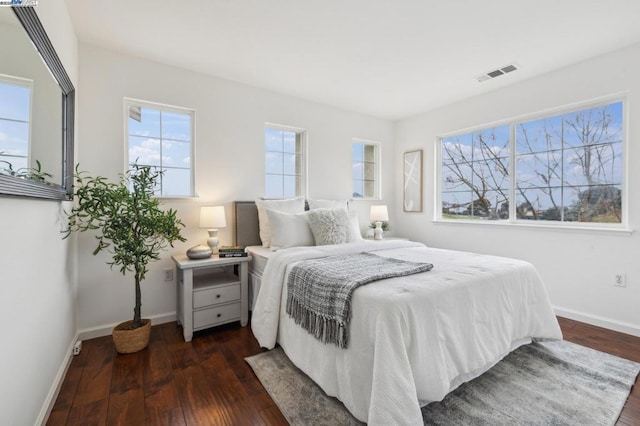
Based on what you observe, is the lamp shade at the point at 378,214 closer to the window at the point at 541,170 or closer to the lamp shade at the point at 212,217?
the window at the point at 541,170

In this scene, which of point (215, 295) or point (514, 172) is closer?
point (215, 295)

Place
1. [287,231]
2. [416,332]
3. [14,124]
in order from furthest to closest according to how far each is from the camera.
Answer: [287,231] < [416,332] < [14,124]

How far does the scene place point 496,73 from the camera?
3088 mm

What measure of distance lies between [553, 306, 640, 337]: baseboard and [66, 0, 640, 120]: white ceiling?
253 centimetres

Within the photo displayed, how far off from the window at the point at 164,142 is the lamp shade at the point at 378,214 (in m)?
2.49

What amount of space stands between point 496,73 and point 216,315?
381cm

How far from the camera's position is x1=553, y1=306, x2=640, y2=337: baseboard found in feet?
8.43

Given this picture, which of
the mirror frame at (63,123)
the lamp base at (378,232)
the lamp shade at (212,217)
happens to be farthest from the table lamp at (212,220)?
the lamp base at (378,232)

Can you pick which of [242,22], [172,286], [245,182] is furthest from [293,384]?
[242,22]

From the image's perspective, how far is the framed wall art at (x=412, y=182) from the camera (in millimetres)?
4414

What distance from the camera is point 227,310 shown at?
2678 mm

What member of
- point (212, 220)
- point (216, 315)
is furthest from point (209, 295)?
point (212, 220)

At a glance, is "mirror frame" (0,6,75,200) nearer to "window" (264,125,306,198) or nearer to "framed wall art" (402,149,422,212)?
"window" (264,125,306,198)

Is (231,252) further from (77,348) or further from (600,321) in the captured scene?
(600,321)
